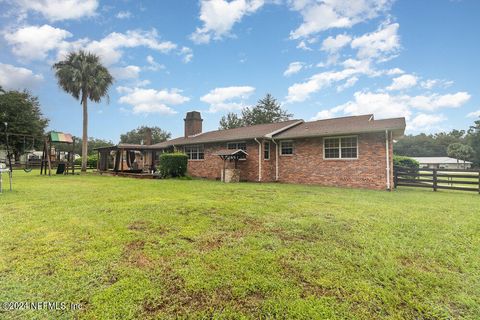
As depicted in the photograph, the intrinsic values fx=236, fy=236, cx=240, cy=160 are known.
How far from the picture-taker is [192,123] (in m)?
19.8

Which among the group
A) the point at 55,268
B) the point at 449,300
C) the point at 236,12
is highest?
the point at 236,12

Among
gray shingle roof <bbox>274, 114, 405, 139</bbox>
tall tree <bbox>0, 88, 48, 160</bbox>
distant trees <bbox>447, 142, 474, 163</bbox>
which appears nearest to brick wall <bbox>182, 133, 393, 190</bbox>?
gray shingle roof <bbox>274, 114, 405, 139</bbox>

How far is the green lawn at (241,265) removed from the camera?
213cm

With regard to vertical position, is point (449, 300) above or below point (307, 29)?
below

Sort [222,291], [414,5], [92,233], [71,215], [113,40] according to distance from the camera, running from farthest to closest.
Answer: [113,40] < [414,5] < [71,215] < [92,233] < [222,291]

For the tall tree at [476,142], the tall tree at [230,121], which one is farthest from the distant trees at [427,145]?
the tall tree at [230,121]

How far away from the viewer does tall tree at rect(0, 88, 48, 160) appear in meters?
30.9

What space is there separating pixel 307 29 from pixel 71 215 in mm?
13676

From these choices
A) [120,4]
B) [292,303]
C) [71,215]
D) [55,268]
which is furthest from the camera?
[120,4]

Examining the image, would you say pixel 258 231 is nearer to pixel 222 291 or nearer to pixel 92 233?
pixel 222 291

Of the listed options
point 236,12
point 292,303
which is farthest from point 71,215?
point 236,12

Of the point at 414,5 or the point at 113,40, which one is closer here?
the point at 414,5

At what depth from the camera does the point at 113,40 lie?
14094 millimetres

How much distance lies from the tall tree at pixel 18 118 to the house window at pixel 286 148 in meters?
33.3
